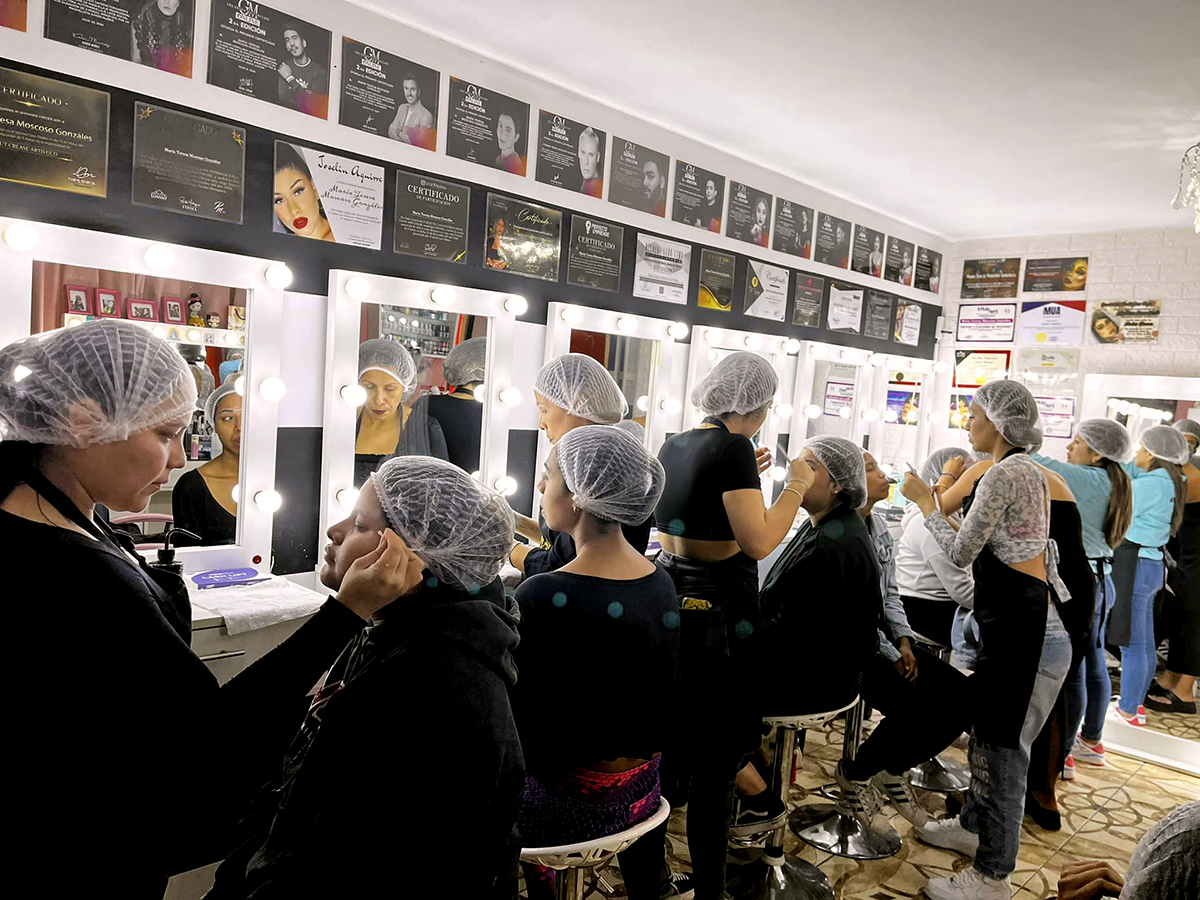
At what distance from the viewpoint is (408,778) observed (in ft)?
3.62

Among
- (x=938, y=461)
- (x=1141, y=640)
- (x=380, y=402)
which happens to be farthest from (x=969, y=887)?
(x=380, y=402)

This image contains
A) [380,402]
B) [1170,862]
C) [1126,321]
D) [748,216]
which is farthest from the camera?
[1126,321]

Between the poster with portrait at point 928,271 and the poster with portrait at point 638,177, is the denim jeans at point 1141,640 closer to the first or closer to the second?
the poster with portrait at point 928,271

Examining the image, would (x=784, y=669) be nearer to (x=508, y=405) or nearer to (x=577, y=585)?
(x=577, y=585)

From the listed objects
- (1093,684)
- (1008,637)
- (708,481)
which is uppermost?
(708,481)

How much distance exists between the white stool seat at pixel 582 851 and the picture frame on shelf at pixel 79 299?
1.68 m

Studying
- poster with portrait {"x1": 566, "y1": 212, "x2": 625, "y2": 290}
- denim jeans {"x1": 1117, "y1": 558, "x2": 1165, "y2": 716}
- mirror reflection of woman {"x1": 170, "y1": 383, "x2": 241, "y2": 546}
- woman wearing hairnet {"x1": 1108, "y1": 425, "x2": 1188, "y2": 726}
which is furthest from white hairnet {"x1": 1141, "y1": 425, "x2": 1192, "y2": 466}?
mirror reflection of woman {"x1": 170, "y1": 383, "x2": 241, "y2": 546}

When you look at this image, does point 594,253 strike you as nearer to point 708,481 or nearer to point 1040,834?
point 708,481

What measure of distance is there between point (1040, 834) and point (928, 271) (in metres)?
3.53

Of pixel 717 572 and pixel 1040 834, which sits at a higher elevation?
pixel 717 572

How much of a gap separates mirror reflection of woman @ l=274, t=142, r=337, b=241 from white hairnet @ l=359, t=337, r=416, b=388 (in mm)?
368

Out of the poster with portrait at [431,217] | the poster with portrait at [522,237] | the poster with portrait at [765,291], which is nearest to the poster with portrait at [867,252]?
the poster with portrait at [765,291]

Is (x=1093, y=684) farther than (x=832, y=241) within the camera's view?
No

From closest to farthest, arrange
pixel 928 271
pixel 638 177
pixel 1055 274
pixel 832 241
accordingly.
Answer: pixel 638 177, pixel 832 241, pixel 1055 274, pixel 928 271
